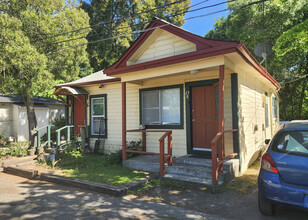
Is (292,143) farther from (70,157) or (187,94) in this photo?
(70,157)

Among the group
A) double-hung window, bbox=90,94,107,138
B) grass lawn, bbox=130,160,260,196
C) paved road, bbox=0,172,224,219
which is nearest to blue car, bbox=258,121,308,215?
paved road, bbox=0,172,224,219

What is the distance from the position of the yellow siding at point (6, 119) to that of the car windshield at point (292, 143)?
1610 cm

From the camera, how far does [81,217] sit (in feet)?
12.3

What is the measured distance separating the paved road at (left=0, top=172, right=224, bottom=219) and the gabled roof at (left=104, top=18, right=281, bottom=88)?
137 inches

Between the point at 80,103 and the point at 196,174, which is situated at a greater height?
the point at 80,103

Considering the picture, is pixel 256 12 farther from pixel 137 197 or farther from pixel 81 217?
pixel 81 217

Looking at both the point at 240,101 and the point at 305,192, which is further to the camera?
the point at 240,101

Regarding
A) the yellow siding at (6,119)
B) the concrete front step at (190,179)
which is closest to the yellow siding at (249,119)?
the concrete front step at (190,179)

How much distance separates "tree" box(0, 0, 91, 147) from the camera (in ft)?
25.9

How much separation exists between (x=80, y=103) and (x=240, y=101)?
6970 mm

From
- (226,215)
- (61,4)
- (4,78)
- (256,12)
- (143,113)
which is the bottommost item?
(226,215)

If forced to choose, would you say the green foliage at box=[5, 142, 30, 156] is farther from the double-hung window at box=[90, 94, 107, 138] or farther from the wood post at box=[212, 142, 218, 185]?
the wood post at box=[212, 142, 218, 185]

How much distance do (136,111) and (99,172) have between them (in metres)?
2.75

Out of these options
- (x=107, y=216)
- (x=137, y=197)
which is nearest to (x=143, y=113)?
(x=137, y=197)
